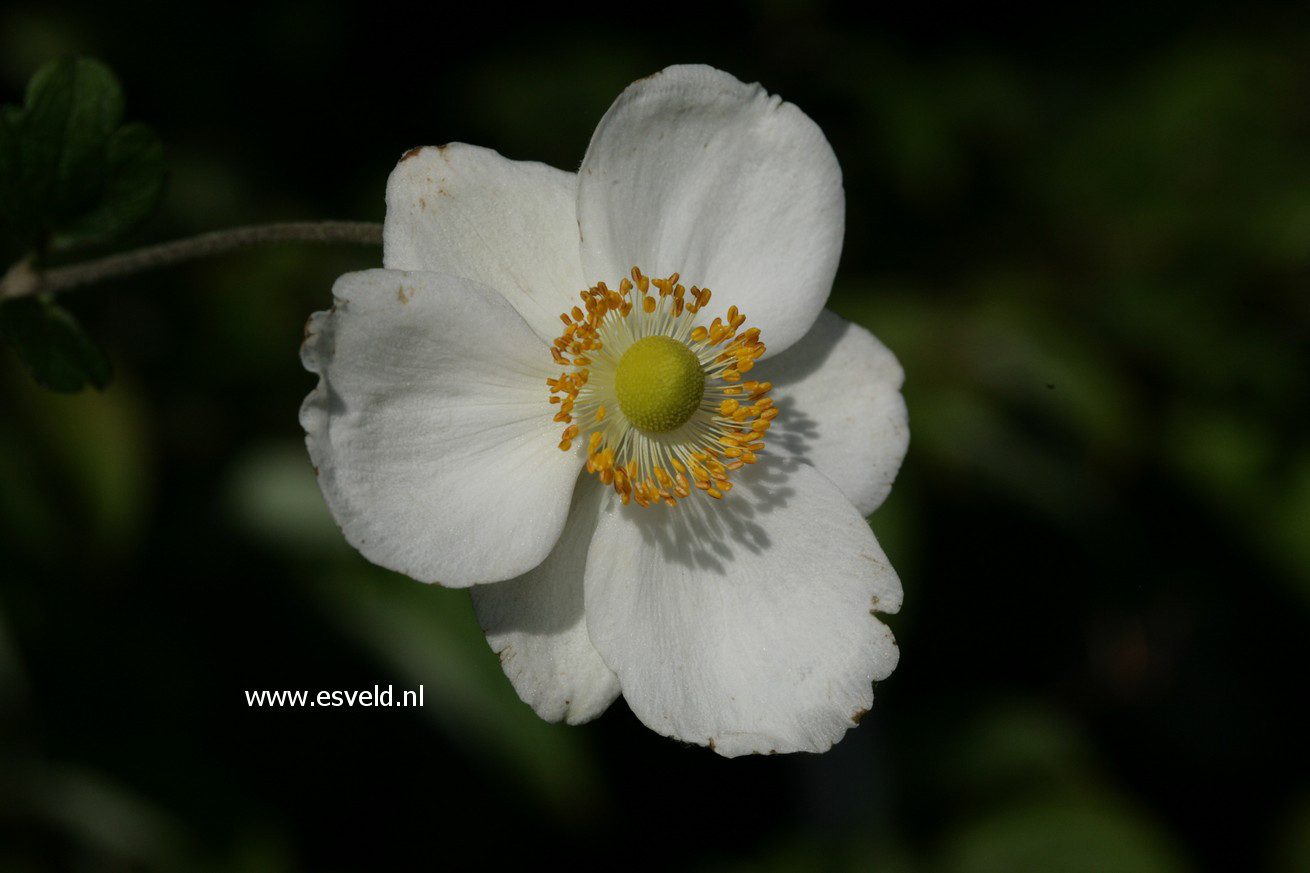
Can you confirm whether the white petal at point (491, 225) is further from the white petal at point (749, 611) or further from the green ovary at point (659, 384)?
the white petal at point (749, 611)

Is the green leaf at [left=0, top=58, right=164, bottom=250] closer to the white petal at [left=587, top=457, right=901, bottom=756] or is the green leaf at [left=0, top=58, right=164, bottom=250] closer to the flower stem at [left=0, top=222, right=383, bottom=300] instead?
the flower stem at [left=0, top=222, right=383, bottom=300]

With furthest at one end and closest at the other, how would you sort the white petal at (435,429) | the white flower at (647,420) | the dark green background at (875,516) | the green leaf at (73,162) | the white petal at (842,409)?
the dark green background at (875,516), the white petal at (842,409), the green leaf at (73,162), the white flower at (647,420), the white petal at (435,429)

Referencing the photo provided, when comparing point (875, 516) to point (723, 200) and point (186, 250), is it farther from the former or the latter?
point (186, 250)

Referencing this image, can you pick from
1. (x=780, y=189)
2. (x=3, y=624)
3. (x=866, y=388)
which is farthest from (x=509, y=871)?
(x=780, y=189)

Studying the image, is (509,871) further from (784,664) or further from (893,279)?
(893,279)

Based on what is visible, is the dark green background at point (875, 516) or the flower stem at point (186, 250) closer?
the flower stem at point (186, 250)

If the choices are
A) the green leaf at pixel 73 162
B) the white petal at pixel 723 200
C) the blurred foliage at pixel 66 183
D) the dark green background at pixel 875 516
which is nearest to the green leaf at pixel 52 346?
the blurred foliage at pixel 66 183

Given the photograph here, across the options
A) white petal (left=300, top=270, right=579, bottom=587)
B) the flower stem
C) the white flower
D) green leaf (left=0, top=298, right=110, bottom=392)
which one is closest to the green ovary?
the white flower
